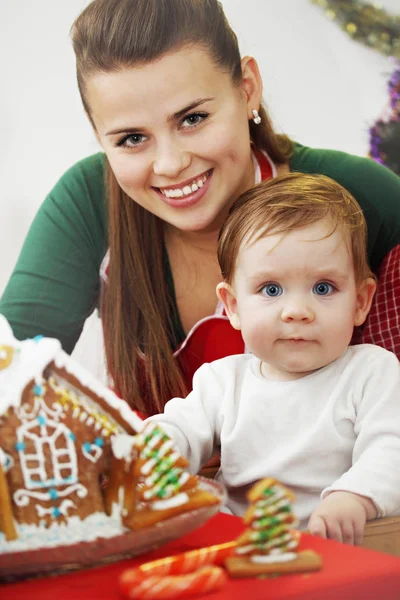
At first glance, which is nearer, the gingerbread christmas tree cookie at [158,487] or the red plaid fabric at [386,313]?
the gingerbread christmas tree cookie at [158,487]

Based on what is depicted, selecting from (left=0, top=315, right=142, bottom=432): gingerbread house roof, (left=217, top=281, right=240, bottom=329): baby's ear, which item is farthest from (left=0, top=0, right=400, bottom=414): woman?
(left=0, top=315, right=142, bottom=432): gingerbread house roof

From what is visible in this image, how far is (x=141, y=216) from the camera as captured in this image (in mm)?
1718

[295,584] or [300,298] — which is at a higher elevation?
[300,298]

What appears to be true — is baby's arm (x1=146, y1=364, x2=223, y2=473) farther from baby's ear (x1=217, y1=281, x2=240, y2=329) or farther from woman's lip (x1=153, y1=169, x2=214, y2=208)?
woman's lip (x1=153, y1=169, x2=214, y2=208)

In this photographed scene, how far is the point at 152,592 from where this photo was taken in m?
0.67

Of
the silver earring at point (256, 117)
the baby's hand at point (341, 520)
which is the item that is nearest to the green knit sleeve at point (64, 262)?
the silver earring at point (256, 117)

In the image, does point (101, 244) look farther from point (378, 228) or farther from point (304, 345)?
point (304, 345)

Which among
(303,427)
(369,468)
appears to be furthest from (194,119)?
(369,468)

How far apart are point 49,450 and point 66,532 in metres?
0.07

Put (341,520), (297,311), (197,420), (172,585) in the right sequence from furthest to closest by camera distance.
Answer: (197,420) → (297,311) → (341,520) → (172,585)

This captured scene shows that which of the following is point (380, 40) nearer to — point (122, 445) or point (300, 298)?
point (300, 298)

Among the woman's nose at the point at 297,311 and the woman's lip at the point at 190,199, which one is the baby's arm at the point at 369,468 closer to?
the woman's nose at the point at 297,311

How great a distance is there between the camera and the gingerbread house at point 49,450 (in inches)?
29.6

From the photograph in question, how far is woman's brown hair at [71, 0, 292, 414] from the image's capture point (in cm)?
145
